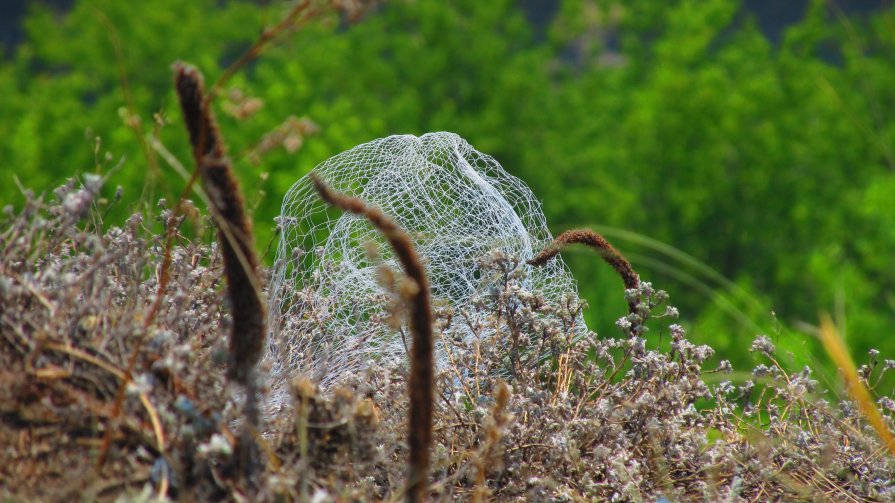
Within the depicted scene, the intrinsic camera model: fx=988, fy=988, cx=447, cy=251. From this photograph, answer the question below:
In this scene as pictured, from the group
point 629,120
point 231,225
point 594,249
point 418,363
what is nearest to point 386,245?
point 594,249

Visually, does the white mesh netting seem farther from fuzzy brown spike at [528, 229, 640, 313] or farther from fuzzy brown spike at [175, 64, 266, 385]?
fuzzy brown spike at [175, 64, 266, 385]

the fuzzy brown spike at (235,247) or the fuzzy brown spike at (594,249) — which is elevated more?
the fuzzy brown spike at (594,249)

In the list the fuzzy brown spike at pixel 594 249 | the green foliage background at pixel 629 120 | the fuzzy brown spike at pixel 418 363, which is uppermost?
the green foliage background at pixel 629 120

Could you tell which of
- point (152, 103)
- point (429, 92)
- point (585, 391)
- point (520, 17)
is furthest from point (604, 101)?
point (585, 391)

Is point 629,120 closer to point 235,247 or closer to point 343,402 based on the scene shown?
point 343,402

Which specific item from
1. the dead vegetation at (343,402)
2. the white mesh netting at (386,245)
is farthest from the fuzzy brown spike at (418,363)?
the white mesh netting at (386,245)

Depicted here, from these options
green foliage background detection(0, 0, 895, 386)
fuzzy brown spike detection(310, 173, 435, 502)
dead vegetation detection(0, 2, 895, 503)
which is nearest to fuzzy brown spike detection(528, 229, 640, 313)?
dead vegetation detection(0, 2, 895, 503)

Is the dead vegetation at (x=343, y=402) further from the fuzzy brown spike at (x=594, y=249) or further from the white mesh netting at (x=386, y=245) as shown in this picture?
the white mesh netting at (x=386, y=245)
